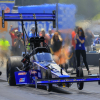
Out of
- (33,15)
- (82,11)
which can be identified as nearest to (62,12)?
(82,11)

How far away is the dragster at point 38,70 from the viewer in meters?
10.1

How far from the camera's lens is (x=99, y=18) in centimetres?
2356

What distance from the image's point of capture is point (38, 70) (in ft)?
36.6

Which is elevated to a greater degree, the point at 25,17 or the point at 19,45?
the point at 25,17

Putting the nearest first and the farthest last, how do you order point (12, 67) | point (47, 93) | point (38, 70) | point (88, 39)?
point (47, 93)
point (38, 70)
point (12, 67)
point (88, 39)

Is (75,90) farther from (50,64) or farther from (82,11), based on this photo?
(82,11)

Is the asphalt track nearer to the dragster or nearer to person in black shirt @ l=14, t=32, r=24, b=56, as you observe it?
the dragster

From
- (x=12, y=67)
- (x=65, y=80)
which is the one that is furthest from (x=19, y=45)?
(x=65, y=80)

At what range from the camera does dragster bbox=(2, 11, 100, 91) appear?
398 inches

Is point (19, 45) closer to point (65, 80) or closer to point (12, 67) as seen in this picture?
point (12, 67)

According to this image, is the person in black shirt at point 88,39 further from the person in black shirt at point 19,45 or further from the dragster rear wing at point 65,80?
the dragster rear wing at point 65,80

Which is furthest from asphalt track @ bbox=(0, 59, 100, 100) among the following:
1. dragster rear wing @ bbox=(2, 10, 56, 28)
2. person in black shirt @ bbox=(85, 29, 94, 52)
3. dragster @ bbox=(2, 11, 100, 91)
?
person in black shirt @ bbox=(85, 29, 94, 52)

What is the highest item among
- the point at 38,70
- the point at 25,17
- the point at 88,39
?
the point at 25,17

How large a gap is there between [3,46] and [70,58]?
5037 mm
